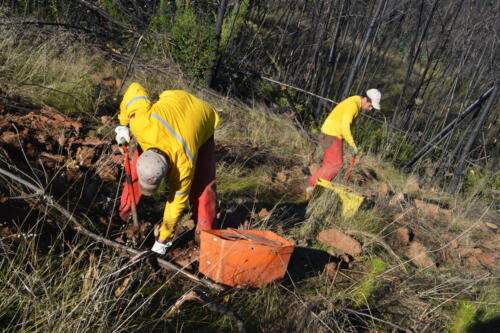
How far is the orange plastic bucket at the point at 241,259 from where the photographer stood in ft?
7.42

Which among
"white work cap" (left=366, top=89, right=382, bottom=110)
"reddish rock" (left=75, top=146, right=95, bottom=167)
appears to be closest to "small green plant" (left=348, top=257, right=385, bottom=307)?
"white work cap" (left=366, top=89, right=382, bottom=110)

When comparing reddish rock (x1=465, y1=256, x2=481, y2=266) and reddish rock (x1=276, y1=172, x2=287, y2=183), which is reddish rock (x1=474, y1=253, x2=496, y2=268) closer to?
reddish rock (x1=465, y1=256, x2=481, y2=266)

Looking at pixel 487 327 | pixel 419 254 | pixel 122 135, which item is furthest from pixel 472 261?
pixel 122 135

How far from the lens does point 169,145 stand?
88.7 inches

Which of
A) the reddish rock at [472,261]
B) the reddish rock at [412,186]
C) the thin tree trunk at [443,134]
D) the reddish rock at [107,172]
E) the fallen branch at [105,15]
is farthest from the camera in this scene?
the thin tree trunk at [443,134]

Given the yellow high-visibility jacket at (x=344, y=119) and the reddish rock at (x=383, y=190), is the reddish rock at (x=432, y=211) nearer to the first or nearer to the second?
the reddish rock at (x=383, y=190)

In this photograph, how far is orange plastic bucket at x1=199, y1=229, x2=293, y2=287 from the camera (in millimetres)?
2262

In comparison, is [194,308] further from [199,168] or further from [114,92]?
[114,92]

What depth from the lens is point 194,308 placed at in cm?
220

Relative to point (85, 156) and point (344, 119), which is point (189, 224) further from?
point (344, 119)

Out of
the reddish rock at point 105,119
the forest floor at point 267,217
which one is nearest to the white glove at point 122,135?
the forest floor at point 267,217

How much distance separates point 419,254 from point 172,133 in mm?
3156

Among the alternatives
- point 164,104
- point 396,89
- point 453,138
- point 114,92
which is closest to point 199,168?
point 164,104

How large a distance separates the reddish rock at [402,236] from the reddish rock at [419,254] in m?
0.07
